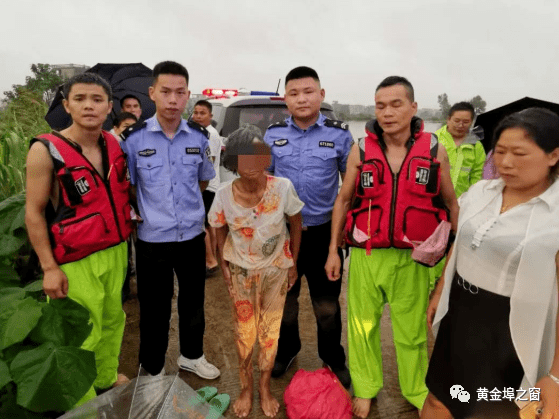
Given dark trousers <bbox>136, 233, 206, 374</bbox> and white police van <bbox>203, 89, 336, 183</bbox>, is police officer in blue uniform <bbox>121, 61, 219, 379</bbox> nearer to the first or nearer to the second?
dark trousers <bbox>136, 233, 206, 374</bbox>

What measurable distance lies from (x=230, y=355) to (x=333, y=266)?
1.23 metres

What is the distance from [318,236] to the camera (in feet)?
8.49

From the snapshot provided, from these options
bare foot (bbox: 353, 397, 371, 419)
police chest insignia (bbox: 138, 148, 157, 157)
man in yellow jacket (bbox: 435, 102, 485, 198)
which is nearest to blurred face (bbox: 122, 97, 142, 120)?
police chest insignia (bbox: 138, 148, 157, 157)

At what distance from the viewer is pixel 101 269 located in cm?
219

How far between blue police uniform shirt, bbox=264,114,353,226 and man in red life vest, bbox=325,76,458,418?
23 cm

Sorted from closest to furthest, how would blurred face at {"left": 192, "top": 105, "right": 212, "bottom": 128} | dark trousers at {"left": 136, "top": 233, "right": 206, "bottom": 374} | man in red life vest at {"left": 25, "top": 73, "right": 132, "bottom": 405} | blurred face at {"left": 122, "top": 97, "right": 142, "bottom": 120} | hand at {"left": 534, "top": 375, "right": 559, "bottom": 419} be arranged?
hand at {"left": 534, "top": 375, "right": 559, "bottom": 419} < man in red life vest at {"left": 25, "top": 73, "right": 132, "bottom": 405} < dark trousers at {"left": 136, "top": 233, "right": 206, "bottom": 374} < blurred face at {"left": 122, "top": 97, "right": 142, "bottom": 120} < blurred face at {"left": 192, "top": 105, "right": 212, "bottom": 128}

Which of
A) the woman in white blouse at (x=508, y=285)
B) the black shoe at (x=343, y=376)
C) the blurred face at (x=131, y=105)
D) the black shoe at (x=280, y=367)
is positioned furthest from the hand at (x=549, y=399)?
the blurred face at (x=131, y=105)

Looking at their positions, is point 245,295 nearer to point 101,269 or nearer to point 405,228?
point 101,269

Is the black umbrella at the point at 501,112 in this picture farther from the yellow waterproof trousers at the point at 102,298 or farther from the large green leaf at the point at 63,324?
the large green leaf at the point at 63,324

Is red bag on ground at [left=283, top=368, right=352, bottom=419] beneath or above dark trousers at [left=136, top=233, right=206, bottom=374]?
beneath

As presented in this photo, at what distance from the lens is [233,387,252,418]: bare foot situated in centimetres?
234

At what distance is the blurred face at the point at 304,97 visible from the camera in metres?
2.46

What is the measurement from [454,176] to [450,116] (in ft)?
2.06

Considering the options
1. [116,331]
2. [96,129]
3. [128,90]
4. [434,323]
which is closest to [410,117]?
[434,323]
